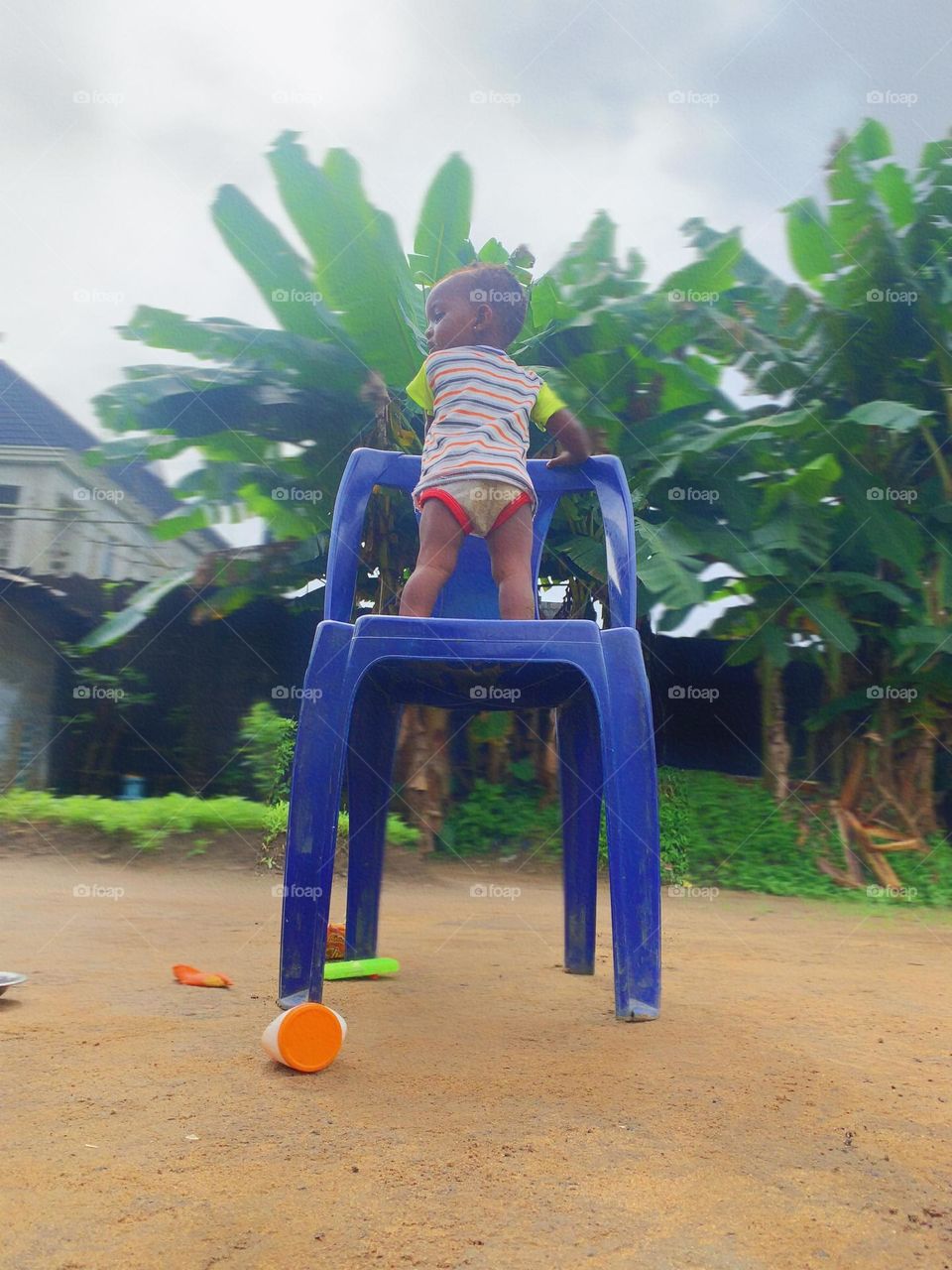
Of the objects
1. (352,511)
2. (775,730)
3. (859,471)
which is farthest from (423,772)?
(352,511)

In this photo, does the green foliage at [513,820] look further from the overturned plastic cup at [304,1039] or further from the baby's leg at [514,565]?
the overturned plastic cup at [304,1039]

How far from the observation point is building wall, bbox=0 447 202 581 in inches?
231

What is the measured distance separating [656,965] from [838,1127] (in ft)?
2.17

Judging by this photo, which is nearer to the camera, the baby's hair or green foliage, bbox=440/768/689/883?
the baby's hair

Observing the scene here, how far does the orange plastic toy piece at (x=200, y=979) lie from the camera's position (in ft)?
7.47

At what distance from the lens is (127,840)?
491 cm

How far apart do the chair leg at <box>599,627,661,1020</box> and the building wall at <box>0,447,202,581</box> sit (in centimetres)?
393

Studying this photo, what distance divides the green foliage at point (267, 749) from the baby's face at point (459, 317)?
9.99 feet

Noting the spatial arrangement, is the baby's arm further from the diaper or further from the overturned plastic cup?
the overturned plastic cup

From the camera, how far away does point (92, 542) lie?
242 inches

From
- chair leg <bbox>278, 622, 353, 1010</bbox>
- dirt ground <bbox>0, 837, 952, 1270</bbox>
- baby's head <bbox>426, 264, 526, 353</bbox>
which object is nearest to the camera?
dirt ground <bbox>0, 837, 952, 1270</bbox>

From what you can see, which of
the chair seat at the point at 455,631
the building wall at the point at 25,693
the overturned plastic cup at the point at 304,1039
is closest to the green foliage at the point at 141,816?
the building wall at the point at 25,693

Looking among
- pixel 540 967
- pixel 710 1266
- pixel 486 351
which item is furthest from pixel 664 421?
pixel 710 1266

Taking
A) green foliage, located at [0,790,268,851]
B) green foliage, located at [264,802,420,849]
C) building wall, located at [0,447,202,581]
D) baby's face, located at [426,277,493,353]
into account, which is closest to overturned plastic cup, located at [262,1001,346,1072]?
baby's face, located at [426,277,493,353]
